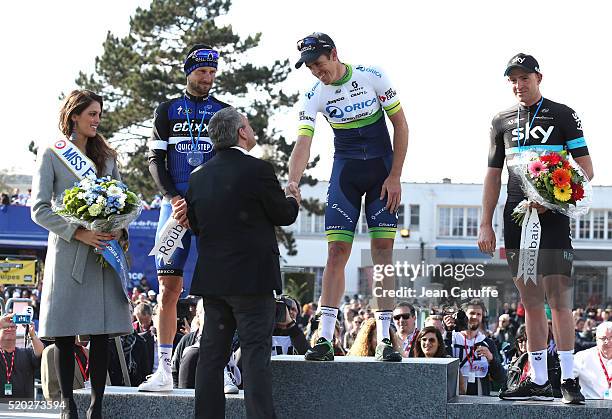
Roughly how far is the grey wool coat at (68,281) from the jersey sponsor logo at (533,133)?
9.22 ft

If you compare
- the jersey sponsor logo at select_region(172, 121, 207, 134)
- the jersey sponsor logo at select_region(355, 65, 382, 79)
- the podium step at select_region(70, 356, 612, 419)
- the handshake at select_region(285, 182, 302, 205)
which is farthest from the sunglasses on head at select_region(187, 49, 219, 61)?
the podium step at select_region(70, 356, 612, 419)

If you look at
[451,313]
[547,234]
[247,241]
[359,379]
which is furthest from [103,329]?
[451,313]

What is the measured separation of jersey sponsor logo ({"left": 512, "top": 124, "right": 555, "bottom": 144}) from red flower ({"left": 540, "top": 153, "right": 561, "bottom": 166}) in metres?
0.21

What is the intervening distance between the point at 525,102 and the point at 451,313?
472cm

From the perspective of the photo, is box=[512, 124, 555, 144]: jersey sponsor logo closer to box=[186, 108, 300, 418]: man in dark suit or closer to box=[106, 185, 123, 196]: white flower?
box=[186, 108, 300, 418]: man in dark suit

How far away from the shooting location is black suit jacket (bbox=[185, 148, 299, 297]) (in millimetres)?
6098

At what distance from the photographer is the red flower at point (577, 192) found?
6.47 metres

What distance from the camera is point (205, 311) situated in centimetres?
632

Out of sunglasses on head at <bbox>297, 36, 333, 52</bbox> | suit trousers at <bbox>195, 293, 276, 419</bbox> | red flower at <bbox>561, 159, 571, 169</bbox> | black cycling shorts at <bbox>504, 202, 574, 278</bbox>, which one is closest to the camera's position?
suit trousers at <bbox>195, 293, 276, 419</bbox>

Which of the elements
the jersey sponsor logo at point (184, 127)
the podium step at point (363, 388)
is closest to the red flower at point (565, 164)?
the podium step at point (363, 388)

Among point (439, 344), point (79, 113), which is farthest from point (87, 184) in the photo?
point (439, 344)

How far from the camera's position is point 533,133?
22.1ft

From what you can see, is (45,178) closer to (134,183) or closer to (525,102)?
(525,102)

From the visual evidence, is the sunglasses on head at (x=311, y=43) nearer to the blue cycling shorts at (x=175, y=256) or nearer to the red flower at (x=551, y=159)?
the blue cycling shorts at (x=175, y=256)
